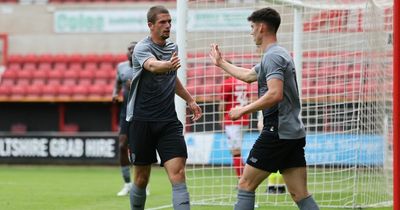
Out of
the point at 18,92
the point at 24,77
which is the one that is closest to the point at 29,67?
the point at 24,77

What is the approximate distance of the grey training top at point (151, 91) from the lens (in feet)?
26.8

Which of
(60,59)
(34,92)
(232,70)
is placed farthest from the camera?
(60,59)

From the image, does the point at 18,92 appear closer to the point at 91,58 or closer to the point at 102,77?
the point at 102,77

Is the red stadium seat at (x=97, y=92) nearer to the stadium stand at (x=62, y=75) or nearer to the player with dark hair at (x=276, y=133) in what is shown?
the stadium stand at (x=62, y=75)

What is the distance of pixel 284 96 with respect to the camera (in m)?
7.45

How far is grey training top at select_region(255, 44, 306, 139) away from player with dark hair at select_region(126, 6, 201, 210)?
3.22 ft

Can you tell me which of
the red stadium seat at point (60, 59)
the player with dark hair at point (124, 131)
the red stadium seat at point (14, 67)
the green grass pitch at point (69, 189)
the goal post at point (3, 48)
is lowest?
the green grass pitch at point (69, 189)

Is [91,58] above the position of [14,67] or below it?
above

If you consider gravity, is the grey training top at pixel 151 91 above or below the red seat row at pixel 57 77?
below

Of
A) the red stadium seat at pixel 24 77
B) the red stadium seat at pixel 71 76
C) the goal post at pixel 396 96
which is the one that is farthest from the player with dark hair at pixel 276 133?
the red stadium seat at pixel 24 77

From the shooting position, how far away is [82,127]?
21.8 meters

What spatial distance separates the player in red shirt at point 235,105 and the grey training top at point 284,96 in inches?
190

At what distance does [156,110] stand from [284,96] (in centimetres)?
132

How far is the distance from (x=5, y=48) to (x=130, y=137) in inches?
717
